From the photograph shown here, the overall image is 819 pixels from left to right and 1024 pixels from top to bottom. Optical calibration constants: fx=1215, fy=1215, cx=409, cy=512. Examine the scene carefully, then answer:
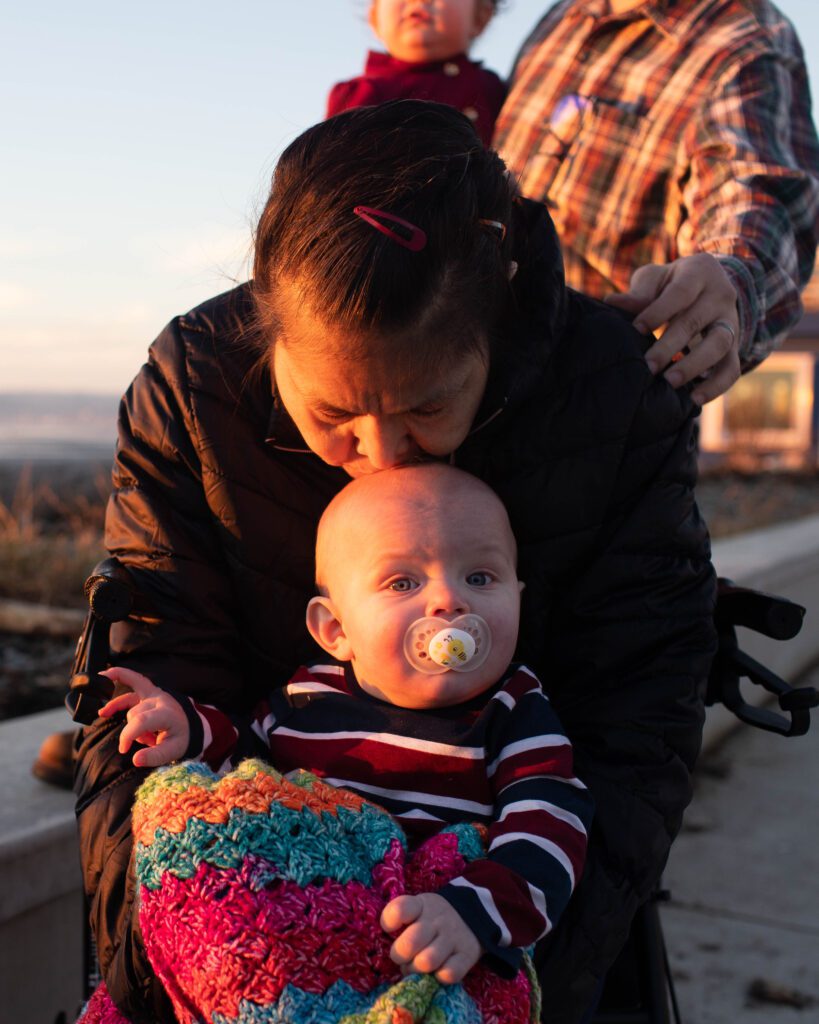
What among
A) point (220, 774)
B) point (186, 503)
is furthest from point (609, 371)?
point (220, 774)

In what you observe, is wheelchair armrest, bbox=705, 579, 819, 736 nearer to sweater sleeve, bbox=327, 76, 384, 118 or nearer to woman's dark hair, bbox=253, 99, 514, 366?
woman's dark hair, bbox=253, 99, 514, 366

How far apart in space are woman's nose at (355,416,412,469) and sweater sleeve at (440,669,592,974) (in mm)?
400

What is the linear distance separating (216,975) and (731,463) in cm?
1312

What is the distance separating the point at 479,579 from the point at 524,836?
0.42 metres

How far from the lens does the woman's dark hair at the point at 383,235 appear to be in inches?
63.8

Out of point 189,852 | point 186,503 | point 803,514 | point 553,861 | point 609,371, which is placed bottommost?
point 803,514

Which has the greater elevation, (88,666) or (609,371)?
(609,371)

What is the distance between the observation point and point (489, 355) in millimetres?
1825

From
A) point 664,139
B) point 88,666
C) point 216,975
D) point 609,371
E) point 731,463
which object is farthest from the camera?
point 731,463

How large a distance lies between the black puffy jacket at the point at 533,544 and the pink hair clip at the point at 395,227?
27 cm

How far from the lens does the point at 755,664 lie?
2.04m

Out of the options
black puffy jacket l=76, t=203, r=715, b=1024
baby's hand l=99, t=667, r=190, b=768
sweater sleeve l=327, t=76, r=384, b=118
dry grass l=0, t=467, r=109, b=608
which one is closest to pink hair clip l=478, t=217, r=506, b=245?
black puffy jacket l=76, t=203, r=715, b=1024

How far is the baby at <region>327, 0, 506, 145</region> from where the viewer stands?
282 cm

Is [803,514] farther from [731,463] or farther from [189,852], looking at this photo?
[189,852]
